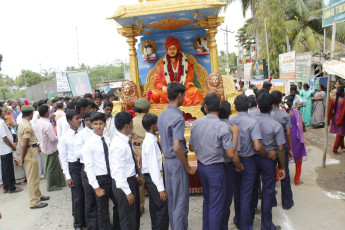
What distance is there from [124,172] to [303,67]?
933 cm

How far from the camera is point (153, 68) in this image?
768 cm

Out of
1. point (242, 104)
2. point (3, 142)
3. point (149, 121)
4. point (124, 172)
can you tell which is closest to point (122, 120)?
point (149, 121)

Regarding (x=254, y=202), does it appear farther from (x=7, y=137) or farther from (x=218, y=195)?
(x=7, y=137)

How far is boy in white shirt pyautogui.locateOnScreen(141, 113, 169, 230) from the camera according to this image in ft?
10.3

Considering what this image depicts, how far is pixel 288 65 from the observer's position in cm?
1048

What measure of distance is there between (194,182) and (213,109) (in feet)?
7.32

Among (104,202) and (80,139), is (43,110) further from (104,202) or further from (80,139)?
(104,202)

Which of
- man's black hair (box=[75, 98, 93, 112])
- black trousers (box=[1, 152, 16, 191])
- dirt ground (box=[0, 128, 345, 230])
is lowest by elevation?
dirt ground (box=[0, 128, 345, 230])

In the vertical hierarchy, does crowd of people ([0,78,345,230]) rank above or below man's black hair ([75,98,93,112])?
below

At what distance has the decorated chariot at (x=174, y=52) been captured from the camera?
5.55 m

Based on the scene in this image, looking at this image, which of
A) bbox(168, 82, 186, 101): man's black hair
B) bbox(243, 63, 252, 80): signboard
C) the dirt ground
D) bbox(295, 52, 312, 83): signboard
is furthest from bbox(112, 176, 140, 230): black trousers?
bbox(243, 63, 252, 80): signboard

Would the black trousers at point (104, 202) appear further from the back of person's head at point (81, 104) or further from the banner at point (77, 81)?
the banner at point (77, 81)

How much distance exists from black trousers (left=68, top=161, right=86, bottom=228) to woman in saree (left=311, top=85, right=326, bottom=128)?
842 centimetres

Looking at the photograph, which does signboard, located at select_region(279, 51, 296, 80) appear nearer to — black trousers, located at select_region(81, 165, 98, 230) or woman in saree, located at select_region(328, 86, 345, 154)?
woman in saree, located at select_region(328, 86, 345, 154)
